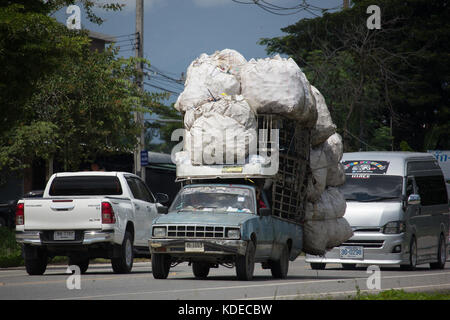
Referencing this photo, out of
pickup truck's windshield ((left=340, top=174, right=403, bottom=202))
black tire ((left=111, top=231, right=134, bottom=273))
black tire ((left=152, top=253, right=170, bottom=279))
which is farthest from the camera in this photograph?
pickup truck's windshield ((left=340, top=174, right=403, bottom=202))

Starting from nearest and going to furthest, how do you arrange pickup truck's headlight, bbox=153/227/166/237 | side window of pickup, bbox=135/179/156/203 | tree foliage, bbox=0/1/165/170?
pickup truck's headlight, bbox=153/227/166/237, side window of pickup, bbox=135/179/156/203, tree foliage, bbox=0/1/165/170

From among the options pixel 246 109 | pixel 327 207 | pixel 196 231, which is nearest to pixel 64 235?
pixel 196 231

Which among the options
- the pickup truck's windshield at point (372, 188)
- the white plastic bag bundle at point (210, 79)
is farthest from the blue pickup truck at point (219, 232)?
the pickup truck's windshield at point (372, 188)

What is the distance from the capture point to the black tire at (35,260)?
61.1ft

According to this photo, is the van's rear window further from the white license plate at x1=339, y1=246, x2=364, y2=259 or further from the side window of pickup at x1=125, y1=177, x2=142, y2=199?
the white license plate at x1=339, y1=246, x2=364, y2=259

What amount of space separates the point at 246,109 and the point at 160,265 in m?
3.25

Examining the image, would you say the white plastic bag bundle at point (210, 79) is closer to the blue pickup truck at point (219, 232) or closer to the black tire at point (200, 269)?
the blue pickup truck at point (219, 232)

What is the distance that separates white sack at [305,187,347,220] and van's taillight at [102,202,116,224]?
3.99m

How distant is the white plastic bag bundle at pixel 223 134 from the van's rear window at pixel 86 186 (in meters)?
3.57

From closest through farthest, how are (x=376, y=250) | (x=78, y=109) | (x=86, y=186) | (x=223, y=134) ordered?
(x=223, y=134) < (x=86, y=186) < (x=376, y=250) < (x=78, y=109)

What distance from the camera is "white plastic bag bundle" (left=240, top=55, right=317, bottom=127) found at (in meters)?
17.4

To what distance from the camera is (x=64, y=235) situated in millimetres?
18281

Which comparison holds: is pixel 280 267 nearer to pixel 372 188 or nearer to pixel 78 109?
pixel 372 188

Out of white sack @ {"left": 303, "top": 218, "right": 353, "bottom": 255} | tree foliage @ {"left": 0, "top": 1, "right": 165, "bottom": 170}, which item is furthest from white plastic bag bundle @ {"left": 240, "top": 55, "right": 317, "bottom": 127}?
tree foliage @ {"left": 0, "top": 1, "right": 165, "bottom": 170}
